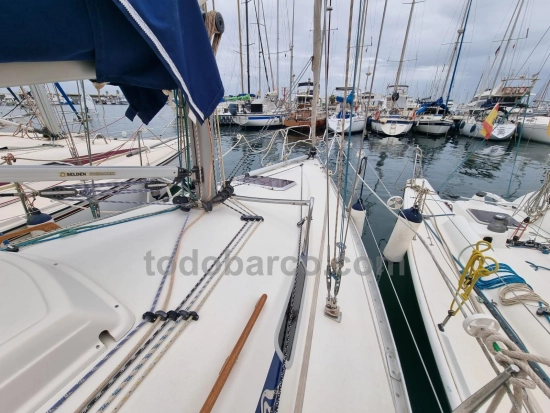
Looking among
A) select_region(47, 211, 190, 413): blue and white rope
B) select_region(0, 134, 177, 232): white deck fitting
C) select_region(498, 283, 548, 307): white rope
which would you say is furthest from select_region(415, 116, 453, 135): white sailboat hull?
select_region(47, 211, 190, 413): blue and white rope

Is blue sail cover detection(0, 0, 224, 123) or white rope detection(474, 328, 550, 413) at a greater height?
blue sail cover detection(0, 0, 224, 123)

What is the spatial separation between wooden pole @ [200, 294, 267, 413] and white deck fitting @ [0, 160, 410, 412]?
49mm

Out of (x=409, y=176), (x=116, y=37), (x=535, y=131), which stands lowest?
(x=409, y=176)

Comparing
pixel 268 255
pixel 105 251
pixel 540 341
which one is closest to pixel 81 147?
pixel 105 251

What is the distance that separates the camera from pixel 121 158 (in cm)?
518

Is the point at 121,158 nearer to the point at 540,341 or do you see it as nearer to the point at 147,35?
the point at 147,35

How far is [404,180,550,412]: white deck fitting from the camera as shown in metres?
1.73

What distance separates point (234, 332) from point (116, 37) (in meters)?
1.33

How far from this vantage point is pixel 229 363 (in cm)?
95

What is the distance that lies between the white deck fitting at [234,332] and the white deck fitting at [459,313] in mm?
730

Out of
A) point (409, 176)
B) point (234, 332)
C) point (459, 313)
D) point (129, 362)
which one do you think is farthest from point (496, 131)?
point (129, 362)

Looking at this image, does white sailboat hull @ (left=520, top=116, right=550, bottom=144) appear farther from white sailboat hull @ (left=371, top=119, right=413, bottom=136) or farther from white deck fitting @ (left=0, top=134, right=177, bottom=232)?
white deck fitting @ (left=0, top=134, right=177, bottom=232)

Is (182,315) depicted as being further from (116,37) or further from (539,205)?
(539,205)

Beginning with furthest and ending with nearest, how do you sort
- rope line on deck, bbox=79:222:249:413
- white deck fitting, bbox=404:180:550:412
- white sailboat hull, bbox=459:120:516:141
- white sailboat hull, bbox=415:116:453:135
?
white sailboat hull, bbox=415:116:453:135, white sailboat hull, bbox=459:120:516:141, white deck fitting, bbox=404:180:550:412, rope line on deck, bbox=79:222:249:413
